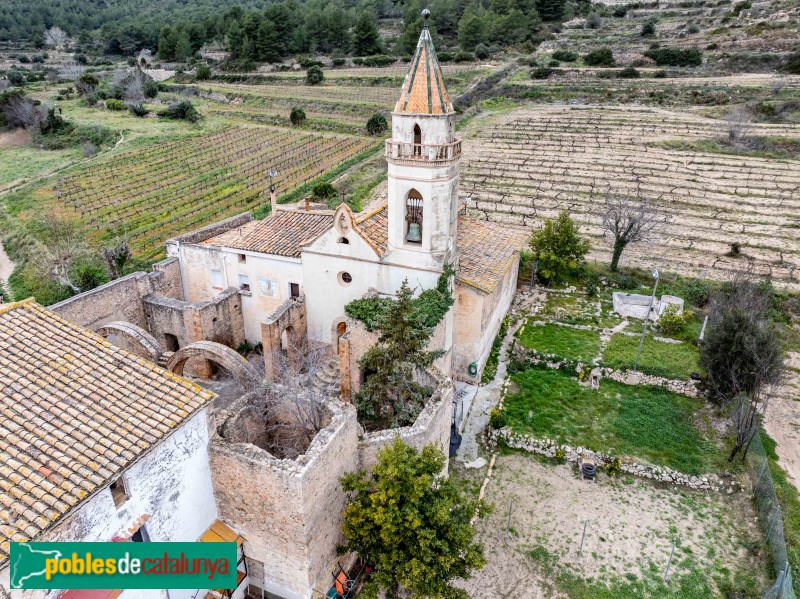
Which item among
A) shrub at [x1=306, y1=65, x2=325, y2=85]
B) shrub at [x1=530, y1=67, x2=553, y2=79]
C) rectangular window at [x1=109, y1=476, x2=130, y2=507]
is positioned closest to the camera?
rectangular window at [x1=109, y1=476, x2=130, y2=507]

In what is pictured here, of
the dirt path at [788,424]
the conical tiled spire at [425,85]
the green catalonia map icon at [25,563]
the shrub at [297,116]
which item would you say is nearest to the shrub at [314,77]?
the shrub at [297,116]

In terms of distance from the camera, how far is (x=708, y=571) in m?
16.4

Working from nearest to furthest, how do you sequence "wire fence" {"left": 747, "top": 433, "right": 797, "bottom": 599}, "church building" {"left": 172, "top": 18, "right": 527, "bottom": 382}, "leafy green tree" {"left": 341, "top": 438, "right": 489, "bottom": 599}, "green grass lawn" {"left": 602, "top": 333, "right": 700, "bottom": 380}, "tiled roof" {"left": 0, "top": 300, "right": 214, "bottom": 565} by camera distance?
1. "tiled roof" {"left": 0, "top": 300, "right": 214, "bottom": 565}
2. "leafy green tree" {"left": 341, "top": 438, "right": 489, "bottom": 599}
3. "wire fence" {"left": 747, "top": 433, "right": 797, "bottom": 599}
4. "church building" {"left": 172, "top": 18, "right": 527, "bottom": 382}
5. "green grass lawn" {"left": 602, "top": 333, "right": 700, "bottom": 380}

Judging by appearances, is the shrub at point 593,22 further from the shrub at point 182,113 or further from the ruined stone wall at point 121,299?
the ruined stone wall at point 121,299

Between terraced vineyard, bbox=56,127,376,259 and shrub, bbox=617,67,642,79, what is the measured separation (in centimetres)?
4072

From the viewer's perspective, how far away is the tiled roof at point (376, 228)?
2128cm

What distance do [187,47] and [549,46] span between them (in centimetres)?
7358

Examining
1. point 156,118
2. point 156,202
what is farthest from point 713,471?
point 156,118

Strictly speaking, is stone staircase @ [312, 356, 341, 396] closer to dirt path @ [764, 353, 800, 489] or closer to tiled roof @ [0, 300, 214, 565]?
tiled roof @ [0, 300, 214, 565]

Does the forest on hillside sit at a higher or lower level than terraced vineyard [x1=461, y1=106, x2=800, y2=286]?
higher

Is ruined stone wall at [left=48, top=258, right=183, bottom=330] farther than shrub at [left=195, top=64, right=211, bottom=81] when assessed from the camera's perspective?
No

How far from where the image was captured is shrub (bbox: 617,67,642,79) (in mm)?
78688

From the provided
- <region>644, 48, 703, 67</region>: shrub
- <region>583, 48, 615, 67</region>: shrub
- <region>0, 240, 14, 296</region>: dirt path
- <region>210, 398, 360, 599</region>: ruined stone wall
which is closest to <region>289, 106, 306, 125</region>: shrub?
<region>0, 240, 14, 296</region>: dirt path

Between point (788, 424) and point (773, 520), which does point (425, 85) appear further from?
point (788, 424)
